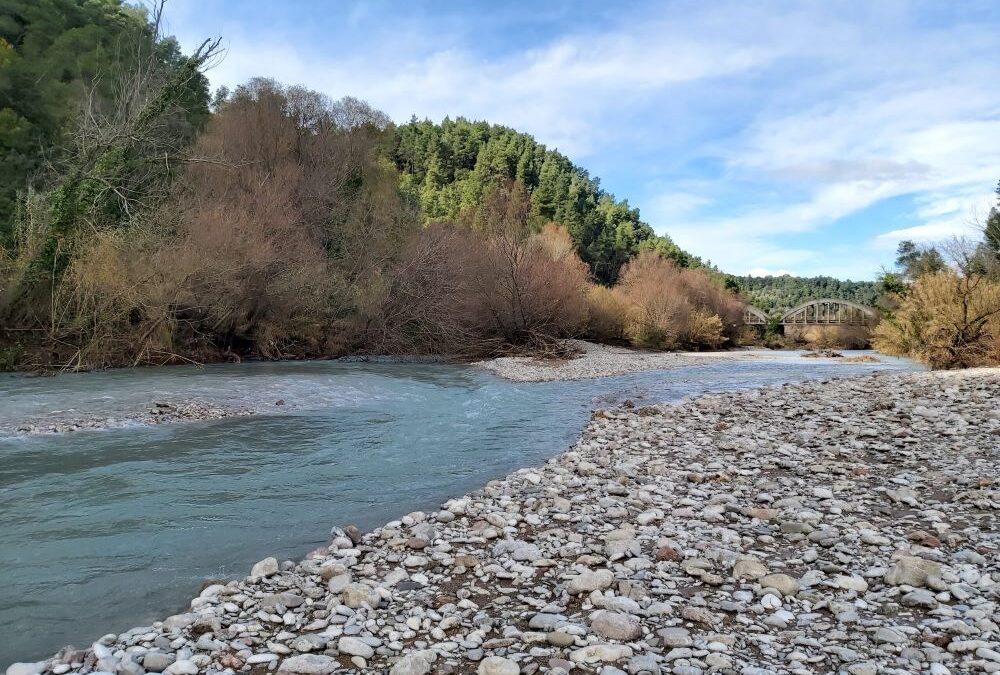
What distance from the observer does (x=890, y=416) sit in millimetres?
12164

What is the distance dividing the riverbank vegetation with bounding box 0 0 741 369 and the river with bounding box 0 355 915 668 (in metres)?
4.27

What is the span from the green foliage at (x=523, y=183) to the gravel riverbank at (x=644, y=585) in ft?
200

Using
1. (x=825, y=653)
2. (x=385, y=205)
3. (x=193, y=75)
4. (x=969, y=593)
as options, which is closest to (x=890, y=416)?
(x=969, y=593)

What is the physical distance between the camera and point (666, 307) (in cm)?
4738

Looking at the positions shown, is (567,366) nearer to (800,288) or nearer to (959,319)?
(959,319)

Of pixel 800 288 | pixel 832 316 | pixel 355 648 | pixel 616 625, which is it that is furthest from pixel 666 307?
pixel 800 288

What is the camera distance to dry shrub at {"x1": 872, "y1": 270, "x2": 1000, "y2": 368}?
2461cm

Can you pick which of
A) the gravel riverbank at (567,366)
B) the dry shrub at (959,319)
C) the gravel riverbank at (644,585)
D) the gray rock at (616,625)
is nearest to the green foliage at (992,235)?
the dry shrub at (959,319)

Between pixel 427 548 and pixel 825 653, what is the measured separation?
11.7ft

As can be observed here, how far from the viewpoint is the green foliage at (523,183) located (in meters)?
80.4

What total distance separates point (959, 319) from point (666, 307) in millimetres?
23062

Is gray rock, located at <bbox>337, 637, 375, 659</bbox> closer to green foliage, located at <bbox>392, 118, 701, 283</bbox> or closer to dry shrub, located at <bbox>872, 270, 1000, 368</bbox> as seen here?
dry shrub, located at <bbox>872, 270, 1000, 368</bbox>

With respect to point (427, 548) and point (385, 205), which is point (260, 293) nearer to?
point (385, 205)

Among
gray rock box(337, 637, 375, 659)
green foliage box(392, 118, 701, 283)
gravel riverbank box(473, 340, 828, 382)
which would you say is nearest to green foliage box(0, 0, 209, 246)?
gravel riverbank box(473, 340, 828, 382)
